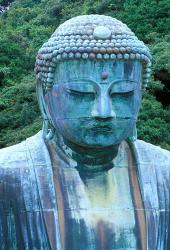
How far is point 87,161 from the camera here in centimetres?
372

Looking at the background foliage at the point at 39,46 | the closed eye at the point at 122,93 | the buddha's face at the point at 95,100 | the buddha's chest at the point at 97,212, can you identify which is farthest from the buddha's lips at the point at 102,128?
the background foliage at the point at 39,46

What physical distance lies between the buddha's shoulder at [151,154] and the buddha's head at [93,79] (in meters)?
0.20

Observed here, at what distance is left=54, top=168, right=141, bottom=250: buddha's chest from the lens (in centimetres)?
363

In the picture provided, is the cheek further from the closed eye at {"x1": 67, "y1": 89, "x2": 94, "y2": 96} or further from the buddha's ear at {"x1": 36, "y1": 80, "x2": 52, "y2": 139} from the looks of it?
the buddha's ear at {"x1": 36, "y1": 80, "x2": 52, "y2": 139}

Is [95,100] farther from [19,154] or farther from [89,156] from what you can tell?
[19,154]

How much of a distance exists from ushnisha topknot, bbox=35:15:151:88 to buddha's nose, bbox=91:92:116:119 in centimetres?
17

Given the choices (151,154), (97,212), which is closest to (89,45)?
(151,154)

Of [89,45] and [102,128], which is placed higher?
[89,45]

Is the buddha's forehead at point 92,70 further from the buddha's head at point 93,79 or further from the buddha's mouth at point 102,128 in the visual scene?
the buddha's mouth at point 102,128

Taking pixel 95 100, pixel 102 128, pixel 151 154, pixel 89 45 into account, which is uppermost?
pixel 89 45

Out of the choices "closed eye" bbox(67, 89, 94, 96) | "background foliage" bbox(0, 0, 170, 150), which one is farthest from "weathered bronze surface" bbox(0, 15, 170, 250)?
"background foliage" bbox(0, 0, 170, 150)

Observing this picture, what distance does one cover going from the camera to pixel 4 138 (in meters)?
15.2

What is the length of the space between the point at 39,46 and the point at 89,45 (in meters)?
18.1

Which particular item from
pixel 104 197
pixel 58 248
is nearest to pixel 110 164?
pixel 104 197
